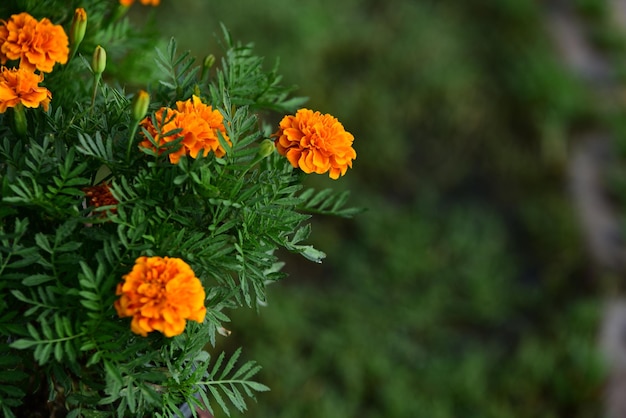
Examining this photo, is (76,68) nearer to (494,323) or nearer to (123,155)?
(123,155)

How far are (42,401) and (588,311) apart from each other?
1869mm

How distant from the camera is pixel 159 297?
0.79m

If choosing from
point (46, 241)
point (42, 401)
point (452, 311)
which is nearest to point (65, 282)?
point (46, 241)

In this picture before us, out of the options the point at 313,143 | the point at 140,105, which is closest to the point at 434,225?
the point at 313,143

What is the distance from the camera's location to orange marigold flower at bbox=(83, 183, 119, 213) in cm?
94

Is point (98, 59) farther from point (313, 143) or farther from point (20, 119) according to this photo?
point (313, 143)

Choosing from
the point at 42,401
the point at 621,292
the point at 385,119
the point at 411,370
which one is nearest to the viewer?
the point at 42,401

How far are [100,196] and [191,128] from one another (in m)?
0.15

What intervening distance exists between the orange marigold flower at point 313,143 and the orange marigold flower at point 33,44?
31 centimetres

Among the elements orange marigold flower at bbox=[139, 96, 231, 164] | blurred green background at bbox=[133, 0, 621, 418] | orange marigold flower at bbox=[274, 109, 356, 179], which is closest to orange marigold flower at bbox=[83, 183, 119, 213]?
orange marigold flower at bbox=[139, 96, 231, 164]

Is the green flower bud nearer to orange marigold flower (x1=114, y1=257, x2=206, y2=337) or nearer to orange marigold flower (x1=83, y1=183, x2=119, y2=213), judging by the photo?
orange marigold flower (x1=83, y1=183, x2=119, y2=213)

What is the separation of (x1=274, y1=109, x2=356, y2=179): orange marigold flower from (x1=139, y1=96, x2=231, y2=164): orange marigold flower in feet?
0.25

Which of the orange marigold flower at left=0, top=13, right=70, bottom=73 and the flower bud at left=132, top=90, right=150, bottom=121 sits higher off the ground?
the flower bud at left=132, top=90, right=150, bottom=121

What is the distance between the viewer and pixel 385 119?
321 cm
